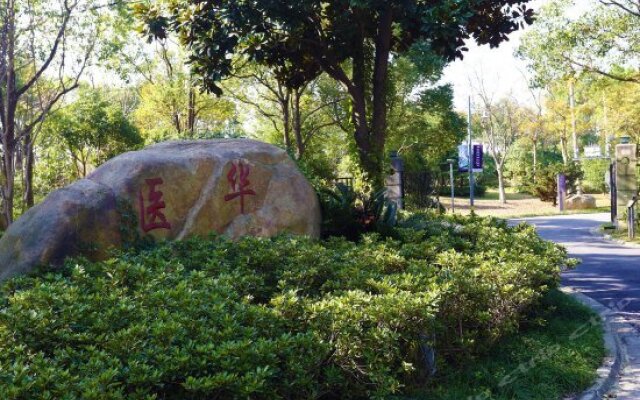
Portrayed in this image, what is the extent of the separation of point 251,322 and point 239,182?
3.89 metres

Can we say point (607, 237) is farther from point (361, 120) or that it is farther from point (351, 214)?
point (351, 214)

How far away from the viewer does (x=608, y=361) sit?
230 inches

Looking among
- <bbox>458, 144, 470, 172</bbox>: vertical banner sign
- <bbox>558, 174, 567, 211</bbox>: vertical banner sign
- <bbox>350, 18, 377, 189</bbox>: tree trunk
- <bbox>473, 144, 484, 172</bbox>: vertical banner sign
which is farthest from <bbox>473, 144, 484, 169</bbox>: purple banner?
<bbox>350, 18, 377, 189</bbox>: tree trunk

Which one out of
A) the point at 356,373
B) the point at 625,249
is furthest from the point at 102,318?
the point at 625,249

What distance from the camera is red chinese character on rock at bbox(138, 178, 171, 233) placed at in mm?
6895

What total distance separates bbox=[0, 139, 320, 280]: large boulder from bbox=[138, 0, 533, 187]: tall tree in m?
2.75

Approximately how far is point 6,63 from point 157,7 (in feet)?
11.3

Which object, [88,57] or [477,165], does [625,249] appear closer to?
[477,165]

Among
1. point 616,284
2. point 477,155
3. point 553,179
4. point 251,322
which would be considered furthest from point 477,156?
point 251,322

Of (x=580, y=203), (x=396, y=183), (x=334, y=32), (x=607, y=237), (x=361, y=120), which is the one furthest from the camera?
(x=580, y=203)

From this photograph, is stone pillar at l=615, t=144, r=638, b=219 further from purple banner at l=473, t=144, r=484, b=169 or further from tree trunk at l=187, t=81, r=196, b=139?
tree trunk at l=187, t=81, r=196, b=139

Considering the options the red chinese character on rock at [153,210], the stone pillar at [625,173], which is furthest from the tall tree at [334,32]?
the stone pillar at [625,173]

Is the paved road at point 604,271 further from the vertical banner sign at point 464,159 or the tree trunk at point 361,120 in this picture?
the vertical banner sign at point 464,159

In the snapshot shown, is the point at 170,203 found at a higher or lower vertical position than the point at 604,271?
higher
